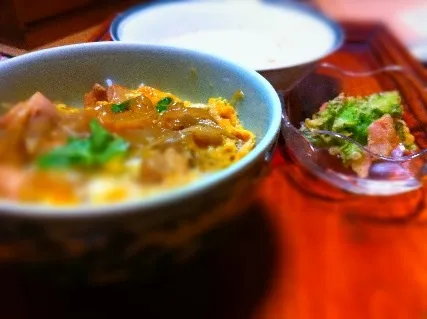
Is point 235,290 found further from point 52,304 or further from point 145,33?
point 145,33

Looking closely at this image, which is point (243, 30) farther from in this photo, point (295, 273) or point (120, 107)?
point (295, 273)

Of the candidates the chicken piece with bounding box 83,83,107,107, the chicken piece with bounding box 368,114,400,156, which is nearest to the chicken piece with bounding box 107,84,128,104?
the chicken piece with bounding box 83,83,107,107

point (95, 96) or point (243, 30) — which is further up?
point (95, 96)

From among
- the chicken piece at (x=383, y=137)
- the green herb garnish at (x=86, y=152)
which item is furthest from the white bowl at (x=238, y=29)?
the green herb garnish at (x=86, y=152)

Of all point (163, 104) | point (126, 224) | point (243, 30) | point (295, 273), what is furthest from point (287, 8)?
point (126, 224)

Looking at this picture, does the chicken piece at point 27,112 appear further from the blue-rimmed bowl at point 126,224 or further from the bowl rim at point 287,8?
the bowl rim at point 287,8

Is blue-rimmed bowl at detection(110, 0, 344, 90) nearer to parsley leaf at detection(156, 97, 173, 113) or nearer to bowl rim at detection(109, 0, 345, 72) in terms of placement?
bowl rim at detection(109, 0, 345, 72)
